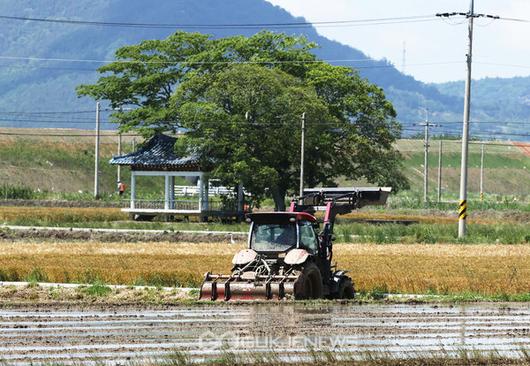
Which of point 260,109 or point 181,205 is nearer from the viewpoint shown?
point 260,109

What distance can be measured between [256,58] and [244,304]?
5255 cm

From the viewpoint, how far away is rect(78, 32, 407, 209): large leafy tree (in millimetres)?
68688

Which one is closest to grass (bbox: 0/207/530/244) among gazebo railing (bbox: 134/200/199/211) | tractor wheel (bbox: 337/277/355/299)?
gazebo railing (bbox: 134/200/199/211)

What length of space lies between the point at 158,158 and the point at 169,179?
1470mm

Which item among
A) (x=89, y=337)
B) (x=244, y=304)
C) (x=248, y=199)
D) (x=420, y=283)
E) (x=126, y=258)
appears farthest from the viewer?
(x=248, y=199)

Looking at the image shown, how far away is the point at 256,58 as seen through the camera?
75250mm

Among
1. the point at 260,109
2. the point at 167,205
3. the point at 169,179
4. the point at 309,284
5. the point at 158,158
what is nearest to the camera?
the point at 309,284

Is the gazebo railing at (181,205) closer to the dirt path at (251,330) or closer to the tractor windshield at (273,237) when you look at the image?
the tractor windshield at (273,237)

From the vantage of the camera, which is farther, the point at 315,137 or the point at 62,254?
the point at 315,137

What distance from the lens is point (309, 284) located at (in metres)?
25.0

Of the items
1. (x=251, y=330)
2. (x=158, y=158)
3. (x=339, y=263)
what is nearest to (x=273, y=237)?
(x=251, y=330)

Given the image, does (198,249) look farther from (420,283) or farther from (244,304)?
(244,304)

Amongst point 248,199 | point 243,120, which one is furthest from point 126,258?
point 248,199

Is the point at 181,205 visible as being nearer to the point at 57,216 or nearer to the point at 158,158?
the point at 158,158
